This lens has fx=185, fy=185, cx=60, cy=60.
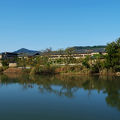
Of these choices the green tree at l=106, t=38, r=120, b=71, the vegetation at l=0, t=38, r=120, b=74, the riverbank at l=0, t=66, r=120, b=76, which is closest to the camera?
the green tree at l=106, t=38, r=120, b=71

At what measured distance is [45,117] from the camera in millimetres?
5695

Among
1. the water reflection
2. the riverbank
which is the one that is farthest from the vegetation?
the water reflection

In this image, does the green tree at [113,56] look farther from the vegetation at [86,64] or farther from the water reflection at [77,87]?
the water reflection at [77,87]

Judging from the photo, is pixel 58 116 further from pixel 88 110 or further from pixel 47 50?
pixel 47 50

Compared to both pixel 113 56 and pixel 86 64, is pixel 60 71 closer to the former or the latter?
pixel 86 64

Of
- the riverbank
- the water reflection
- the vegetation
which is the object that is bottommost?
the water reflection

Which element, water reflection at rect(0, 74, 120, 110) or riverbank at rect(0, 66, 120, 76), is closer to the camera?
water reflection at rect(0, 74, 120, 110)

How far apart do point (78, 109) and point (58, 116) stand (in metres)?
1.09

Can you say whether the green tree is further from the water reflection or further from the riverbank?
the water reflection

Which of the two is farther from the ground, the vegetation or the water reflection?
the vegetation

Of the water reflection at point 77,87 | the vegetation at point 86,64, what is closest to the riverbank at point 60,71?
the vegetation at point 86,64

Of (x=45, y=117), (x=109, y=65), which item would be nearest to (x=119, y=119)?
(x=45, y=117)

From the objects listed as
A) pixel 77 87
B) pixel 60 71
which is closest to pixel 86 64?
pixel 60 71

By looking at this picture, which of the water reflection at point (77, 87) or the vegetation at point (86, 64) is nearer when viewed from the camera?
the water reflection at point (77, 87)
